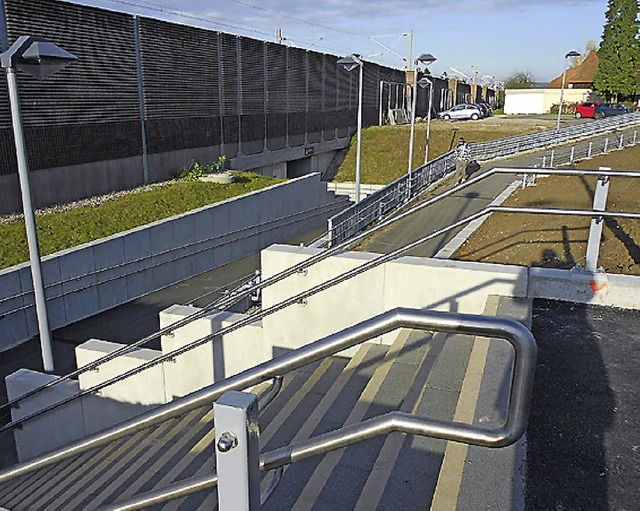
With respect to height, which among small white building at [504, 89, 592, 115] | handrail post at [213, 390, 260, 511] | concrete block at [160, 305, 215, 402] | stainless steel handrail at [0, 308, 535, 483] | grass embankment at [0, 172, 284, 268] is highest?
small white building at [504, 89, 592, 115]

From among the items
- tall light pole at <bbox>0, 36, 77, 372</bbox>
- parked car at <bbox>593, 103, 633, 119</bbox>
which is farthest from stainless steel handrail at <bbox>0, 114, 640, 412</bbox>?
parked car at <bbox>593, 103, 633, 119</bbox>

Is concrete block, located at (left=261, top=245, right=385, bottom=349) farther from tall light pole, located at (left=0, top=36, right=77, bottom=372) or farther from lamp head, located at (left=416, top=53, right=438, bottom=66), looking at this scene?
lamp head, located at (left=416, top=53, right=438, bottom=66)

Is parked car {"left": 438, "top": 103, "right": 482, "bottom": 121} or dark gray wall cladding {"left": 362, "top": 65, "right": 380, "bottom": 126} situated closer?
dark gray wall cladding {"left": 362, "top": 65, "right": 380, "bottom": 126}

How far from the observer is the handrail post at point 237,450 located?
1.53 metres

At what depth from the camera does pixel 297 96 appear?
3111 cm

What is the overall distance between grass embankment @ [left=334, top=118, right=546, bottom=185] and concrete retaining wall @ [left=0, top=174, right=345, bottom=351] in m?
14.5

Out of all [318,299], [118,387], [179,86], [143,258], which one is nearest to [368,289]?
[318,299]

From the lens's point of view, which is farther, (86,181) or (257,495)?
(86,181)

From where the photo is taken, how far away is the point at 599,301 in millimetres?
5090

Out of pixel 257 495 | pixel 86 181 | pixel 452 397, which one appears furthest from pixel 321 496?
pixel 86 181

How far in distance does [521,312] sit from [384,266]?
1.68m

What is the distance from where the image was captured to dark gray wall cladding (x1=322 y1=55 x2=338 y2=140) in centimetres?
3469

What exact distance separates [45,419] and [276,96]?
76.8 feet

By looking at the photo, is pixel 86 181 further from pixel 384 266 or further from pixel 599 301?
pixel 599 301
